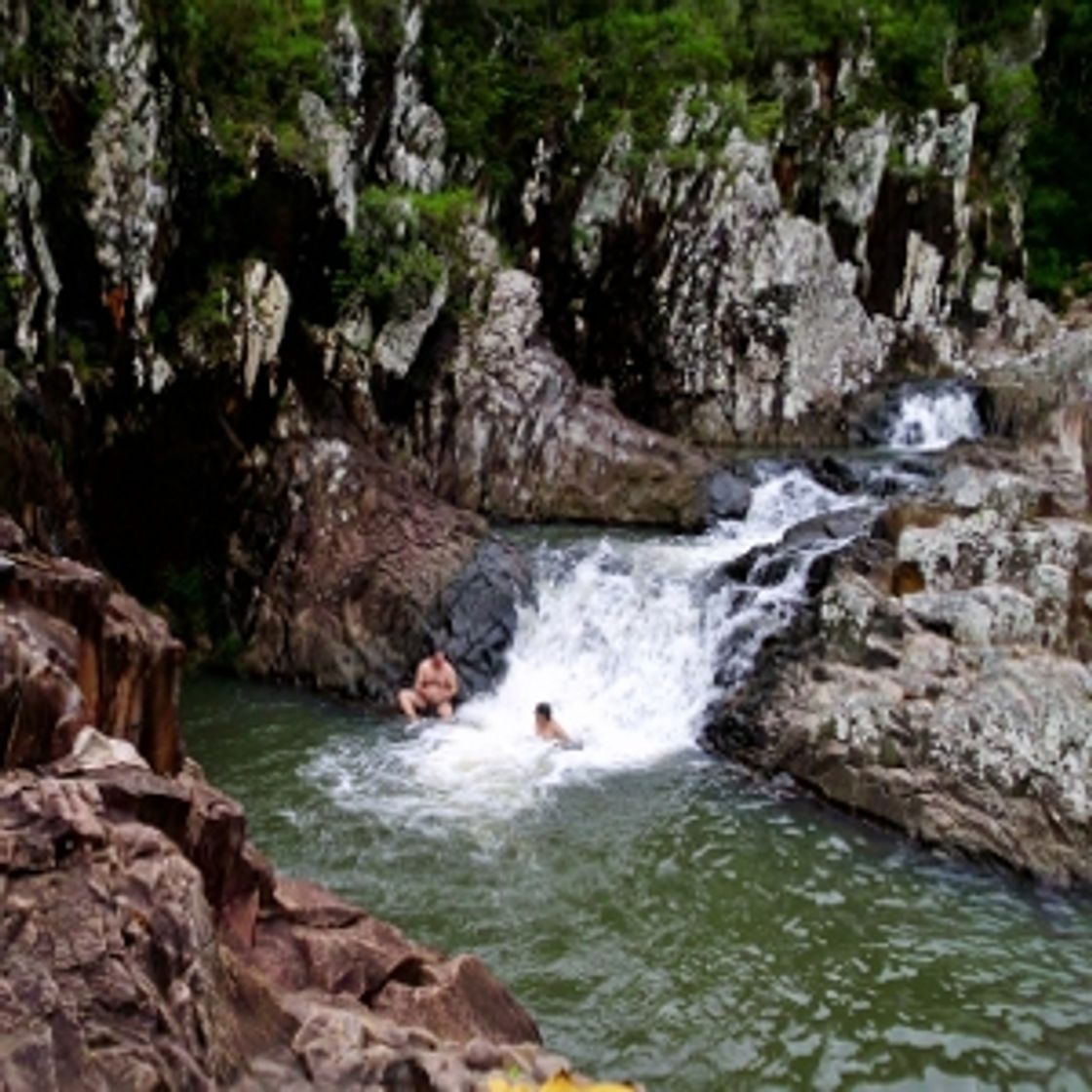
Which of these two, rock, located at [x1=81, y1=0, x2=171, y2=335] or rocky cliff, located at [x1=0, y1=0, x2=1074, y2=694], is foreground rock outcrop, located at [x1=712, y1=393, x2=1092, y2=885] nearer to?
rocky cliff, located at [x1=0, y1=0, x2=1074, y2=694]

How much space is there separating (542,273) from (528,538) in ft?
24.9

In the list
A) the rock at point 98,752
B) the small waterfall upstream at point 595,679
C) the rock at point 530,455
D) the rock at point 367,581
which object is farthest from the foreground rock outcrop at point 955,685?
the rock at point 98,752

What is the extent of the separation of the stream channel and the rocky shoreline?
1789mm

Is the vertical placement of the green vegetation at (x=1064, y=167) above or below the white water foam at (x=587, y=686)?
above

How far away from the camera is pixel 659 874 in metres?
10.2

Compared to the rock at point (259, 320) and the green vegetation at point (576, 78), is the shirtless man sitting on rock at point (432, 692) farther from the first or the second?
the green vegetation at point (576, 78)

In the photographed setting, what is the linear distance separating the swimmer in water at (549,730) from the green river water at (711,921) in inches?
36.5

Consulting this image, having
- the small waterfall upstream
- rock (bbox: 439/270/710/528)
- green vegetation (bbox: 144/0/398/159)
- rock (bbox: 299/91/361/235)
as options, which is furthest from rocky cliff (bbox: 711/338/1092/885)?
green vegetation (bbox: 144/0/398/159)

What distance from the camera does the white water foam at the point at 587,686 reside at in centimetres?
1203

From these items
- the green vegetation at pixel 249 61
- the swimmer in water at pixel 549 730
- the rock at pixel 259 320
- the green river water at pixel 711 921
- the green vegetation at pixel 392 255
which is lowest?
the green river water at pixel 711 921

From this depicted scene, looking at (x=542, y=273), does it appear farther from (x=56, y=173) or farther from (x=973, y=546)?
(x=973, y=546)

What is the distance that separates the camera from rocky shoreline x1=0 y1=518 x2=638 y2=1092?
4312 millimetres

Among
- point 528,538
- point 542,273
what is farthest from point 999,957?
point 542,273

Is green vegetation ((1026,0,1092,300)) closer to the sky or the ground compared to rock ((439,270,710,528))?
closer to the sky
